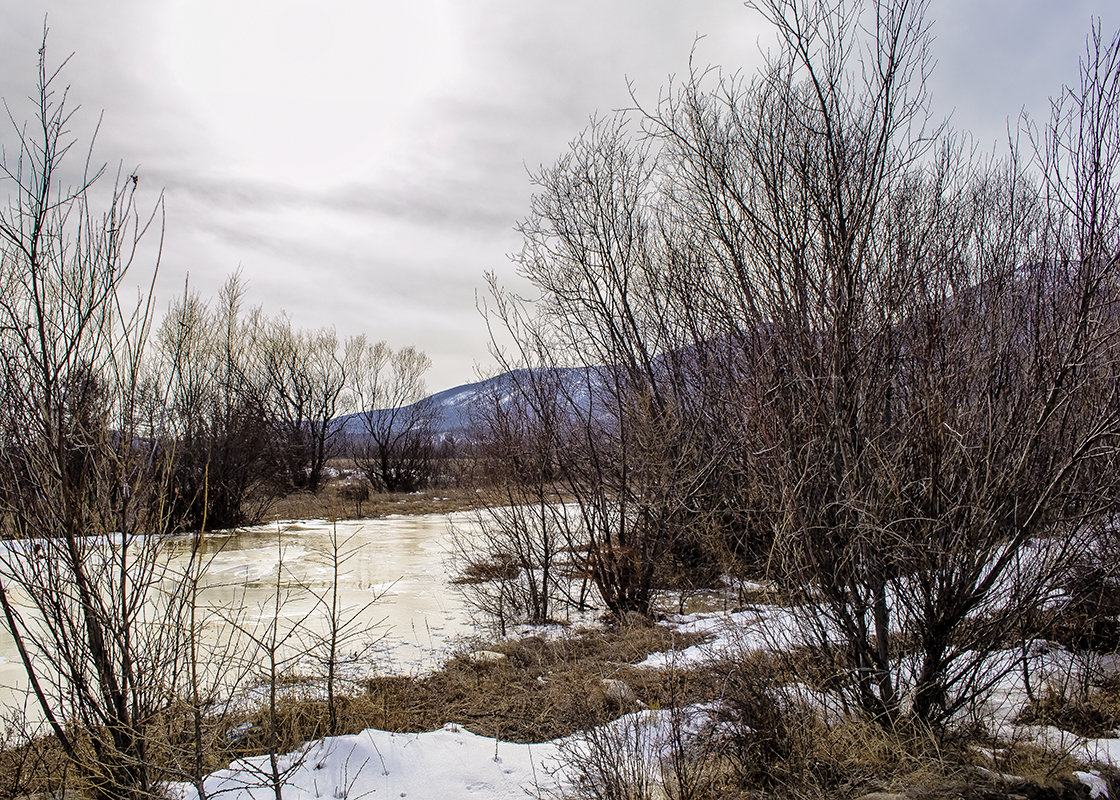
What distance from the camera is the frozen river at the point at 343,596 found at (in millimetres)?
6457

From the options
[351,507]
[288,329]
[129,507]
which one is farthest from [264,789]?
[288,329]

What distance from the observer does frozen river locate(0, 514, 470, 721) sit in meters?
6.46

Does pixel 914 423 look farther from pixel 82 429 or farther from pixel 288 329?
pixel 288 329

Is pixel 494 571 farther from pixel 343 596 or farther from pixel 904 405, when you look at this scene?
pixel 904 405

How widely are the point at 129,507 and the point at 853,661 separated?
4.24 m

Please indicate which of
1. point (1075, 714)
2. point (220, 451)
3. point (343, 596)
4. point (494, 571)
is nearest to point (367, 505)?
point (220, 451)

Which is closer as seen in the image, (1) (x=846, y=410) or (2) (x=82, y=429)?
(2) (x=82, y=429)

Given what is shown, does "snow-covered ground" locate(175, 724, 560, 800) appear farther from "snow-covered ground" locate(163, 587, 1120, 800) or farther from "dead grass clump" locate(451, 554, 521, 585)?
"dead grass clump" locate(451, 554, 521, 585)

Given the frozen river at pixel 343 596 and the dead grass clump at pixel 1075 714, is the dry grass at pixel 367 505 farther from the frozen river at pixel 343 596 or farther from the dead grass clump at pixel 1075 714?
the dead grass clump at pixel 1075 714

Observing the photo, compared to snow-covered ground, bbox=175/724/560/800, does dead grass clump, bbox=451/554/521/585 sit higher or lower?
higher

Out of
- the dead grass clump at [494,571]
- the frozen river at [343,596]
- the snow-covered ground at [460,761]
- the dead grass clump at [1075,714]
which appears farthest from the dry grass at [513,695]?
the dead grass clump at [1075,714]

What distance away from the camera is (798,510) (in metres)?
4.01

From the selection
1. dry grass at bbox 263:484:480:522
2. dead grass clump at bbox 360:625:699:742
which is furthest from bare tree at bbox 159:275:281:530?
dead grass clump at bbox 360:625:699:742

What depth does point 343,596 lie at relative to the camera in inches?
378
